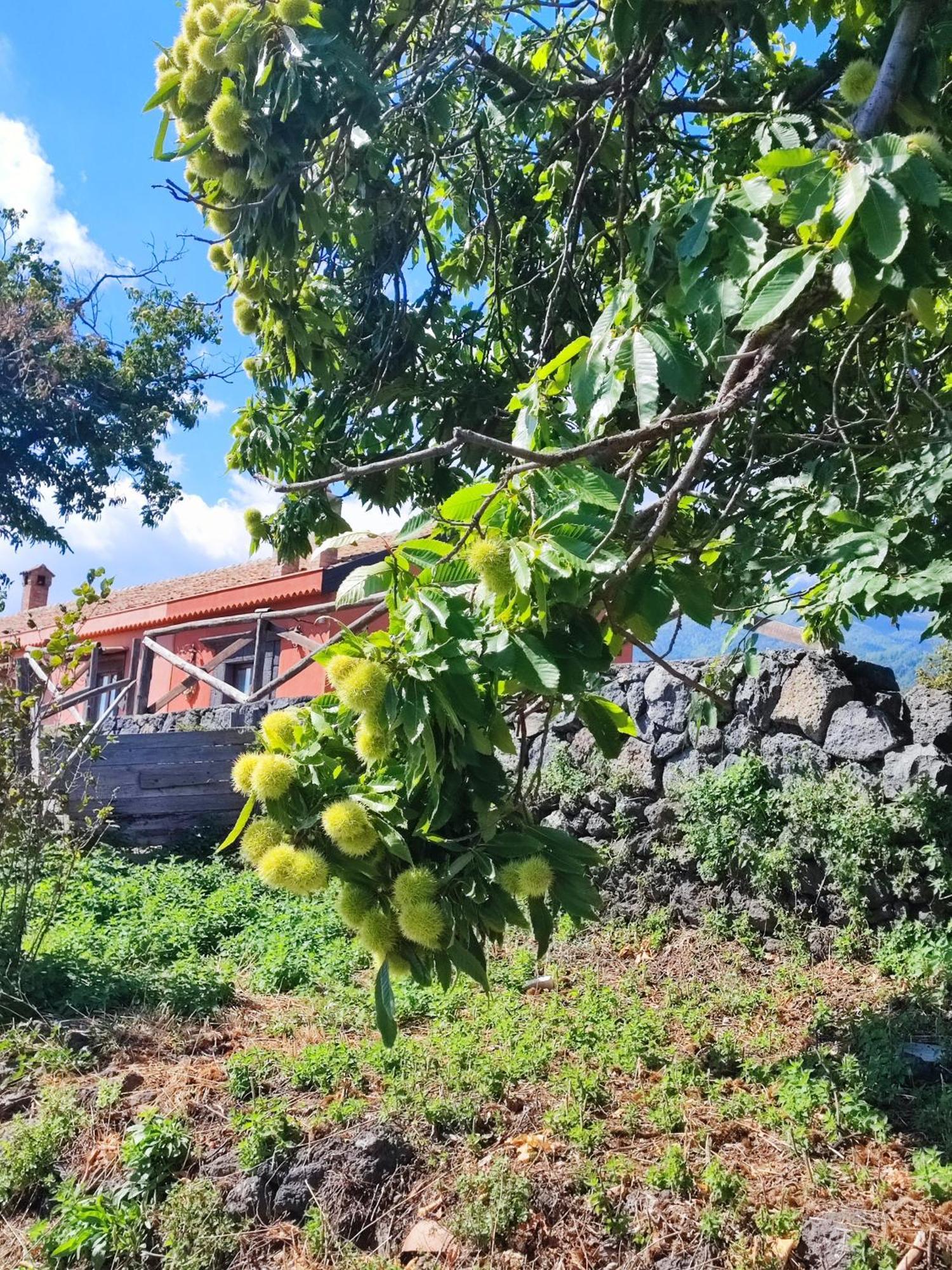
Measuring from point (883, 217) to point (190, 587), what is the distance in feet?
54.9

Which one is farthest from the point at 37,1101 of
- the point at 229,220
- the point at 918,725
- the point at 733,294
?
the point at 918,725

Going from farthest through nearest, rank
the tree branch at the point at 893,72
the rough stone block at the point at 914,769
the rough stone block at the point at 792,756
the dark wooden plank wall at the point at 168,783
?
the dark wooden plank wall at the point at 168,783 < the rough stone block at the point at 792,756 < the rough stone block at the point at 914,769 < the tree branch at the point at 893,72

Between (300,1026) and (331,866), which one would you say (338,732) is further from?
(300,1026)

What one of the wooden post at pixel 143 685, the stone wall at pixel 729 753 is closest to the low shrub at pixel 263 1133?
the stone wall at pixel 729 753

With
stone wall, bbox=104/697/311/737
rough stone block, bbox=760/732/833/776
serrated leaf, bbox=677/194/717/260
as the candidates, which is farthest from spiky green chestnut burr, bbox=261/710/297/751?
stone wall, bbox=104/697/311/737

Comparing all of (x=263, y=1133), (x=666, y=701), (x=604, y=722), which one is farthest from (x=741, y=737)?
(x=604, y=722)

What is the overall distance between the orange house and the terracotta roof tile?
0.04 m

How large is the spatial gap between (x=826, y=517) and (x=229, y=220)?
2.19 metres

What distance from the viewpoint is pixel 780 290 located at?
1.62 meters

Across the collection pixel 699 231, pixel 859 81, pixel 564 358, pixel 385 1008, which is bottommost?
pixel 385 1008

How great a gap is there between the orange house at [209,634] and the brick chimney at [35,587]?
3.84 m

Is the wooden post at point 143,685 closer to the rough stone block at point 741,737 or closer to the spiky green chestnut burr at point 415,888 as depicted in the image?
the rough stone block at point 741,737

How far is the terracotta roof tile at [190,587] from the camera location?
12.4 metres

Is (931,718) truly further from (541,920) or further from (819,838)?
(541,920)
